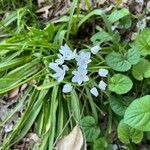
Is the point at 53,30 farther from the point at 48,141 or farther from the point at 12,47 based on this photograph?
the point at 48,141

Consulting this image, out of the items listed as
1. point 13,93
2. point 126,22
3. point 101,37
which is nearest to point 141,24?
point 126,22

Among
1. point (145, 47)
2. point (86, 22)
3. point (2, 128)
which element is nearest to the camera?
point (145, 47)

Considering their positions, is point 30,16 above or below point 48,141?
above

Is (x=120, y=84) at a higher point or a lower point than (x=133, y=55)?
lower

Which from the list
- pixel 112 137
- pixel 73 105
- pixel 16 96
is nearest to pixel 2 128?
pixel 16 96

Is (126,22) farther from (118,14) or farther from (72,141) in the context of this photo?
(72,141)

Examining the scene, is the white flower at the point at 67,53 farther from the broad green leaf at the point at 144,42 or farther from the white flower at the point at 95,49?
the broad green leaf at the point at 144,42

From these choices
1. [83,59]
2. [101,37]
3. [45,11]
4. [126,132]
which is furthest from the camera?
[45,11]

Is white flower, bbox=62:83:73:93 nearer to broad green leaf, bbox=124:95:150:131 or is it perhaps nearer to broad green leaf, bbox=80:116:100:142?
broad green leaf, bbox=80:116:100:142
